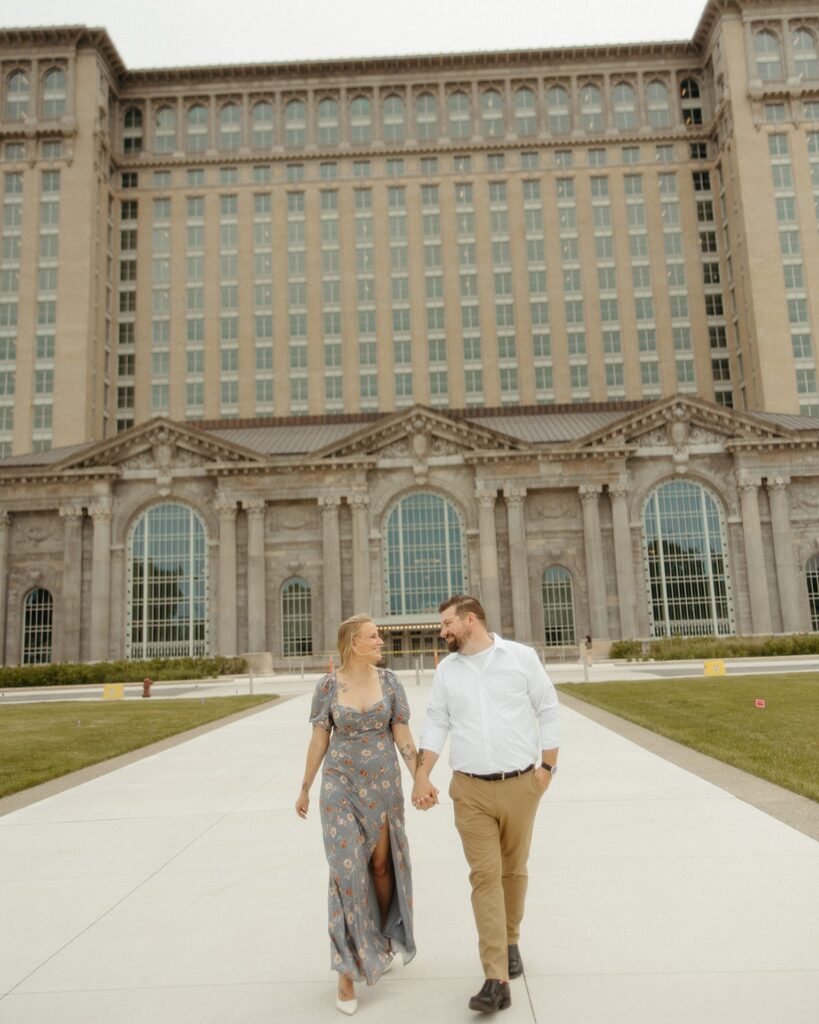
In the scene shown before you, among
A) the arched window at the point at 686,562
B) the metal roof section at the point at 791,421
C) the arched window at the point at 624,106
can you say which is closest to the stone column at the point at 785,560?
the arched window at the point at 686,562

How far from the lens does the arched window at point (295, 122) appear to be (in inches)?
3583

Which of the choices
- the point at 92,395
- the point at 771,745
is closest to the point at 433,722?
the point at 771,745

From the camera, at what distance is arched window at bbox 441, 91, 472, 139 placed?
90688mm

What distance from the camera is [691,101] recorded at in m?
90.7

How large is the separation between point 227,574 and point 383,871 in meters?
53.2

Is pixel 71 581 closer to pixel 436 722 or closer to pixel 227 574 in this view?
pixel 227 574

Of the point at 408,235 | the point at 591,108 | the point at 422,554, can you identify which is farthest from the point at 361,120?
the point at 422,554

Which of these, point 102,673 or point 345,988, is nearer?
point 345,988

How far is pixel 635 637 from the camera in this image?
56.6 m

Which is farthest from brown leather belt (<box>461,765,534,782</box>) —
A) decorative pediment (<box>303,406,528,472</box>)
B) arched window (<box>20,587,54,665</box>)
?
arched window (<box>20,587,54,665</box>)

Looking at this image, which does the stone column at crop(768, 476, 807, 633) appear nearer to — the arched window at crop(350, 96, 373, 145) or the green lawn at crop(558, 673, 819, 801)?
A: the green lawn at crop(558, 673, 819, 801)

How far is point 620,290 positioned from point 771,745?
7569 cm

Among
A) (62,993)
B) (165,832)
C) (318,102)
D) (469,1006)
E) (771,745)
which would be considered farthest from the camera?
(318,102)

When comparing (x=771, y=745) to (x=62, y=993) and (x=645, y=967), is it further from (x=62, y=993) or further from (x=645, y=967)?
(x=62, y=993)
